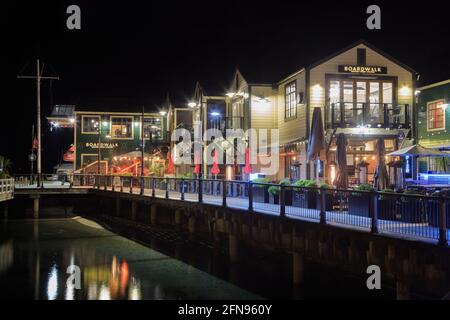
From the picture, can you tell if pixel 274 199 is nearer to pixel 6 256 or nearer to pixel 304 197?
pixel 304 197

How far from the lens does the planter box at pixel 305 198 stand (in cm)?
1655

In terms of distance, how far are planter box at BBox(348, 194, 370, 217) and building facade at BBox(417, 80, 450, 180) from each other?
14506 mm

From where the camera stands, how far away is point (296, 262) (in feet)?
52.8

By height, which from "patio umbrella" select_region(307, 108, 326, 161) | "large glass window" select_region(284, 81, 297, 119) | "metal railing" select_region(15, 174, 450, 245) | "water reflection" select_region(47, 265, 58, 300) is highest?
"large glass window" select_region(284, 81, 297, 119)

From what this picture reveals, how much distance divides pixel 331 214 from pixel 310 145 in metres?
7.72

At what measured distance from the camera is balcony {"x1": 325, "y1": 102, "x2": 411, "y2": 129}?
1021 inches

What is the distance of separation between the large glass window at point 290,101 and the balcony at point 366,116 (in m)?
2.57

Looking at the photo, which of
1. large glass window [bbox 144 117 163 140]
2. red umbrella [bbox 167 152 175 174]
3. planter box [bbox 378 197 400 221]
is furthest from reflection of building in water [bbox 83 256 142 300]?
large glass window [bbox 144 117 163 140]

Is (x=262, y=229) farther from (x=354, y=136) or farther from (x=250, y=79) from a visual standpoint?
(x=250, y=79)

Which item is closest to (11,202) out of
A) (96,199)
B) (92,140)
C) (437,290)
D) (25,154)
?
(96,199)

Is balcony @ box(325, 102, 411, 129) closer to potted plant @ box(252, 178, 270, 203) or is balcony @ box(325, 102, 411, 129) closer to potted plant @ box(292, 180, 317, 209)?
potted plant @ box(252, 178, 270, 203)

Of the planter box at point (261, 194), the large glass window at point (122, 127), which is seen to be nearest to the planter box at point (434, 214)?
the planter box at point (261, 194)

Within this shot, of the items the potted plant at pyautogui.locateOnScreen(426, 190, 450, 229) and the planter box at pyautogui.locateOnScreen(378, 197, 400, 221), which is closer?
the potted plant at pyautogui.locateOnScreen(426, 190, 450, 229)

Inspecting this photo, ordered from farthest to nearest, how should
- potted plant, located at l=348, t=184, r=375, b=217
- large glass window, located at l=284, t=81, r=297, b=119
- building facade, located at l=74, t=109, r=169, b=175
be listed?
building facade, located at l=74, t=109, r=169, b=175, large glass window, located at l=284, t=81, r=297, b=119, potted plant, located at l=348, t=184, r=375, b=217
